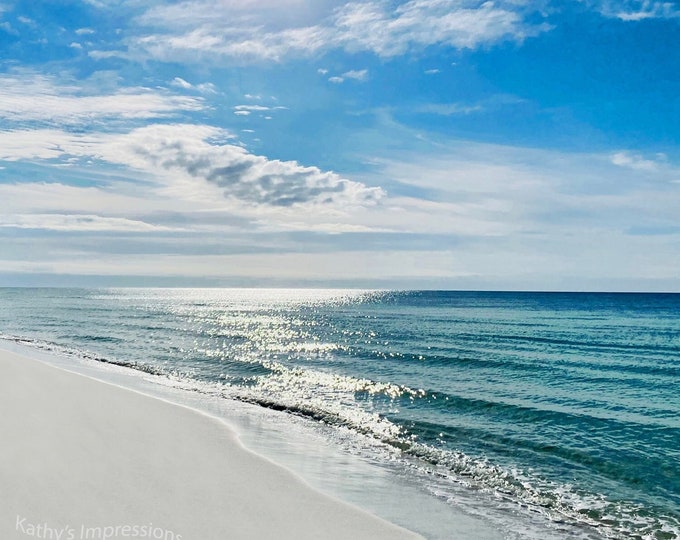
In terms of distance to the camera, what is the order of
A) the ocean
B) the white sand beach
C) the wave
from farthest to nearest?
1. the ocean
2. the wave
3. the white sand beach

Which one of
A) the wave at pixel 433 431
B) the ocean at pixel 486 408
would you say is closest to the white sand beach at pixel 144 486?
the ocean at pixel 486 408

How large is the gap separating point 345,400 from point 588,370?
58.6ft

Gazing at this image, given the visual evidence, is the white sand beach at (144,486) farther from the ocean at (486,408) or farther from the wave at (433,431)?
the wave at (433,431)

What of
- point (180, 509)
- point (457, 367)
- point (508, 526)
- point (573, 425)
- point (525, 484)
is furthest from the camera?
point (457, 367)

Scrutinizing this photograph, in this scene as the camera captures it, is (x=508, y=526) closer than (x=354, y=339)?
Yes

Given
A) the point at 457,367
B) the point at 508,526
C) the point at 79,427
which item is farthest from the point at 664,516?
the point at 457,367

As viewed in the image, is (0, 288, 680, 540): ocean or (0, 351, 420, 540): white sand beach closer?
(0, 351, 420, 540): white sand beach

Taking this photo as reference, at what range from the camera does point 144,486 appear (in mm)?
9594

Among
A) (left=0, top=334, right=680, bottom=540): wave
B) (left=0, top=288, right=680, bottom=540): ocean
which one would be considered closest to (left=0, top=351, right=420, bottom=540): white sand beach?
(left=0, top=288, right=680, bottom=540): ocean

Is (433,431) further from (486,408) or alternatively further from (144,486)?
(144,486)

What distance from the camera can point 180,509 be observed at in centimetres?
870

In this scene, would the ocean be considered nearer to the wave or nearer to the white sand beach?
the wave

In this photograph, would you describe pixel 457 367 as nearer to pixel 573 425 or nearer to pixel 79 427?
pixel 573 425

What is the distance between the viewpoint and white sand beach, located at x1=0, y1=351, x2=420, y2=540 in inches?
311
